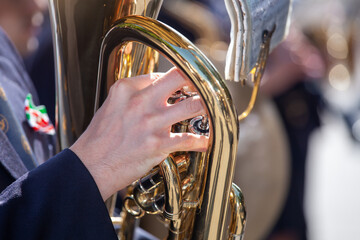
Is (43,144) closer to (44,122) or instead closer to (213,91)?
(44,122)

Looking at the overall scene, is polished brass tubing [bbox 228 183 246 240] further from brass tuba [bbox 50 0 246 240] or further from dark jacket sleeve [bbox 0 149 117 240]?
dark jacket sleeve [bbox 0 149 117 240]

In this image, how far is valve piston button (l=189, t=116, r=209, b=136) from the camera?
51 cm

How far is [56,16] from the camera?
1.91ft

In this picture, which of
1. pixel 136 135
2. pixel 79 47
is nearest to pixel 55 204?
pixel 136 135

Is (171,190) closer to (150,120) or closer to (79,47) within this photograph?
(150,120)

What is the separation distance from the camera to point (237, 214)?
560mm

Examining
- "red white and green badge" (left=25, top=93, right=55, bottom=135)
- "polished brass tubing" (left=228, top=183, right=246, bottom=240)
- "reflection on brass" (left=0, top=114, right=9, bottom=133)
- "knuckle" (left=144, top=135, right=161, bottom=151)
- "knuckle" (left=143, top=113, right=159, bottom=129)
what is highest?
"knuckle" (left=143, top=113, right=159, bottom=129)

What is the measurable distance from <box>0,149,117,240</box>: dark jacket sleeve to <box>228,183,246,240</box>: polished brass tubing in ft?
0.54

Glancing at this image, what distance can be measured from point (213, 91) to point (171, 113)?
0.05 meters

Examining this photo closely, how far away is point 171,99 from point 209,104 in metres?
0.06

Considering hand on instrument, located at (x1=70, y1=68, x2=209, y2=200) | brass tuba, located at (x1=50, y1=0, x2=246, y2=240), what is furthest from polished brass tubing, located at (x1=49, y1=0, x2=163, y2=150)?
hand on instrument, located at (x1=70, y1=68, x2=209, y2=200)

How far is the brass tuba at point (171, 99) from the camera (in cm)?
47

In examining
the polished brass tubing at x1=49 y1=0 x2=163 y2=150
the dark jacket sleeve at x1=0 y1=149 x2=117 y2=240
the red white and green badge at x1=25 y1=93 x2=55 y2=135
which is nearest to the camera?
the dark jacket sleeve at x1=0 y1=149 x2=117 y2=240

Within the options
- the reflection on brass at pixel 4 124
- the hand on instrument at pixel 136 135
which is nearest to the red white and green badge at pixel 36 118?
the reflection on brass at pixel 4 124
